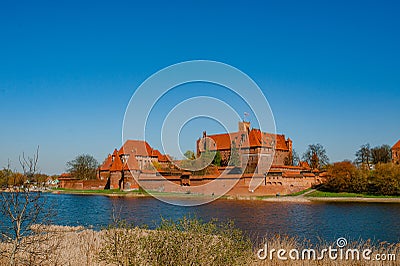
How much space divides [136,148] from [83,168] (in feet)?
30.7

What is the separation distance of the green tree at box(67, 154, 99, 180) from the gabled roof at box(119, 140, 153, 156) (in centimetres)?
629

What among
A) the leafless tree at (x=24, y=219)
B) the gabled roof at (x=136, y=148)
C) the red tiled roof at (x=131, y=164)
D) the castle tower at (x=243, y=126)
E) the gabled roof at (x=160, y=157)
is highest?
the castle tower at (x=243, y=126)

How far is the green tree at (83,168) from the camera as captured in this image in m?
63.4

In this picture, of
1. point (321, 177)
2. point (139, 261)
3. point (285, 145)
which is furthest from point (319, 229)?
point (285, 145)

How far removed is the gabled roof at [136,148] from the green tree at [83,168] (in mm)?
6288

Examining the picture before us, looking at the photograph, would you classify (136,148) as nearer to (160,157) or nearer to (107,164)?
(160,157)

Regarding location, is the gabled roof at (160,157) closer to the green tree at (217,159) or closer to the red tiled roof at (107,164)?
the red tiled roof at (107,164)

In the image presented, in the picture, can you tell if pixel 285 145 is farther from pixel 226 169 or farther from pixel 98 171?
pixel 98 171

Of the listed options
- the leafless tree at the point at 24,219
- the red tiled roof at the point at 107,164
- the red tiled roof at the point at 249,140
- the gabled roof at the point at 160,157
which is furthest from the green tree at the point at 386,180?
the red tiled roof at the point at 107,164

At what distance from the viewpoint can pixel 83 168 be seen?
64125 millimetres

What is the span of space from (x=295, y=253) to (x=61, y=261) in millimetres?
5043

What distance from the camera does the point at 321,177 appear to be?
45.4 metres

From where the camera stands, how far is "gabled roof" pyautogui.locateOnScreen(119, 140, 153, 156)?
6281 centimetres

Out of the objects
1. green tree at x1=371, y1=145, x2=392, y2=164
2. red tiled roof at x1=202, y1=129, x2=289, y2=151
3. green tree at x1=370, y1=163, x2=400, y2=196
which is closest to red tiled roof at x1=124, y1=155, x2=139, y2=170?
red tiled roof at x1=202, y1=129, x2=289, y2=151
